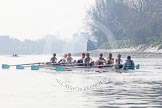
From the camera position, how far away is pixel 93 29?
456ft

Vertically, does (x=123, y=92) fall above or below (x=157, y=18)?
below

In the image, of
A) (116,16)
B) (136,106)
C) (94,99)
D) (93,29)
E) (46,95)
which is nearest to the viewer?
(136,106)

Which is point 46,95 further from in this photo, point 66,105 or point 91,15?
point 91,15

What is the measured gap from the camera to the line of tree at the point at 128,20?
107194 mm

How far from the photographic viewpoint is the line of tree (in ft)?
352

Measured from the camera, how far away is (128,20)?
11788 cm

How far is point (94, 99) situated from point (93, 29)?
383 ft

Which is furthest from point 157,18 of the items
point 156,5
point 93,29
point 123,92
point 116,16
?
point 123,92

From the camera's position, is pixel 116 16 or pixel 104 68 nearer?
pixel 104 68

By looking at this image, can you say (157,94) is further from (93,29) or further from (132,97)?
(93,29)

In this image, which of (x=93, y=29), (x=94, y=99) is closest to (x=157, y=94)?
(x=94, y=99)

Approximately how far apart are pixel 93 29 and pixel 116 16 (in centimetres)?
1316

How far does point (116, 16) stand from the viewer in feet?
418

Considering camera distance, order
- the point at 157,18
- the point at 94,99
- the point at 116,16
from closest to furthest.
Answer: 1. the point at 94,99
2. the point at 157,18
3. the point at 116,16
